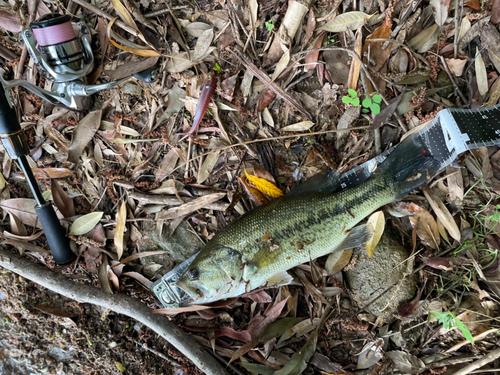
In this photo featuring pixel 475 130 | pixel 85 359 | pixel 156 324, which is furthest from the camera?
pixel 85 359

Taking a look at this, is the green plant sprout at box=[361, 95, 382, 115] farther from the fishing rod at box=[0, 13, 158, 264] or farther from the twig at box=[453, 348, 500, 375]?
the twig at box=[453, 348, 500, 375]

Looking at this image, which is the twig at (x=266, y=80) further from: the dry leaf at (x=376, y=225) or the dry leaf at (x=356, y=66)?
the dry leaf at (x=376, y=225)

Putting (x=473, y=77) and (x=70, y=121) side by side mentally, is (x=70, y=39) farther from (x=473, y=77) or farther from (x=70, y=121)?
(x=473, y=77)

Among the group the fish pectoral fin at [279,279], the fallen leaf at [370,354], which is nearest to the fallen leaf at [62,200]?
the fish pectoral fin at [279,279]

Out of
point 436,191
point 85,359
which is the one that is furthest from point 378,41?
point 85,359

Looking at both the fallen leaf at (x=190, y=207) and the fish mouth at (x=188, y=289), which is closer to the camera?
the fish mouth at (x=188, y=289)

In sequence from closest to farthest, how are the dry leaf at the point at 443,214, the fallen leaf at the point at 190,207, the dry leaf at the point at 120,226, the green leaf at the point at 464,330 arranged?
1. the green leaf at the point at 464,330
2. the dry leaf at the point at 443,214
3. the fallen leaf at the point at 190,207
4. the dry leaf at the point at 120,226
